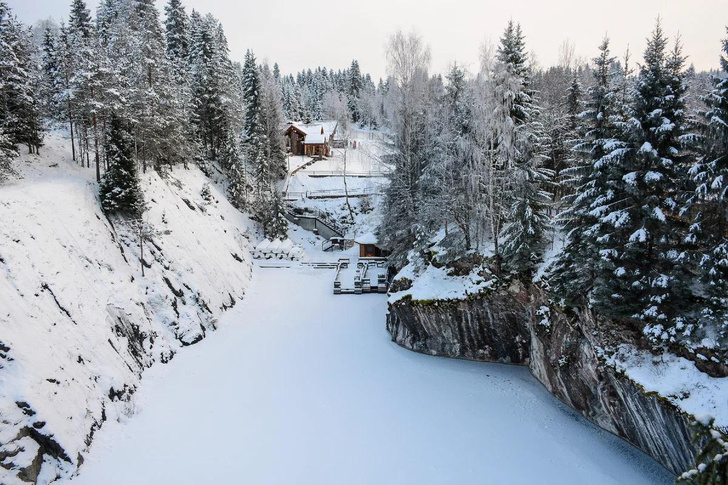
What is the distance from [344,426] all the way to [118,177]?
17.4 meters

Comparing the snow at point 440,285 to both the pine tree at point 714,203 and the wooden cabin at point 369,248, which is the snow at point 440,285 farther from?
the wooden cabin at point 369,248

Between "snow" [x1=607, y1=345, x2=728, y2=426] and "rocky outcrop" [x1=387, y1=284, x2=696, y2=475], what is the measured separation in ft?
0.97

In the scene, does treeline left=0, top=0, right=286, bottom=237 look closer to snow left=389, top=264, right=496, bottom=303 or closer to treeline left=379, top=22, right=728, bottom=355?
snow left=389, top=264, right=496, bottom=303

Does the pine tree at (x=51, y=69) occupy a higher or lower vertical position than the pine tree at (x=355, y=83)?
lower

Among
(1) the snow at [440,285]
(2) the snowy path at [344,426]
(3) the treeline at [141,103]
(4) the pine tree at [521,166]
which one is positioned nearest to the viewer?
(2) the snowy path at [344,426]

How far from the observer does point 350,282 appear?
30.8 metres

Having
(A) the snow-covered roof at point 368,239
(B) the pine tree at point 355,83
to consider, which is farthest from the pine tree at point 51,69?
(B) the pine tree at point 355,83

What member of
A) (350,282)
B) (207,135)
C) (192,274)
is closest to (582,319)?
(350,282)

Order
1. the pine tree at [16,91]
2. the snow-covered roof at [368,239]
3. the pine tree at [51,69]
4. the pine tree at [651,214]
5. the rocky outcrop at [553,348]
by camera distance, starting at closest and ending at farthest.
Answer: the rocky outcrop at [553,348], the pine tree at [651,214], the pine tree at [16,91], the pine tree at [51,69], the snow-covered roof at [368,239]

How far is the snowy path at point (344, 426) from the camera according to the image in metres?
12.5

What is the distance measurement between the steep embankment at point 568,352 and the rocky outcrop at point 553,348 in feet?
0.13

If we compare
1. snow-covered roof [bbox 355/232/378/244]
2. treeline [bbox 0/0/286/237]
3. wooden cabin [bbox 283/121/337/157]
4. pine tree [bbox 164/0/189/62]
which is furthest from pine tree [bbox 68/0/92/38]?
snow-covered roof [bbox 355/232/378/244]

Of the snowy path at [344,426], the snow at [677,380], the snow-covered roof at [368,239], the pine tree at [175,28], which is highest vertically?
the pine tree at [175,28]

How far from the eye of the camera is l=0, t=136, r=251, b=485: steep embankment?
11.4 meters
